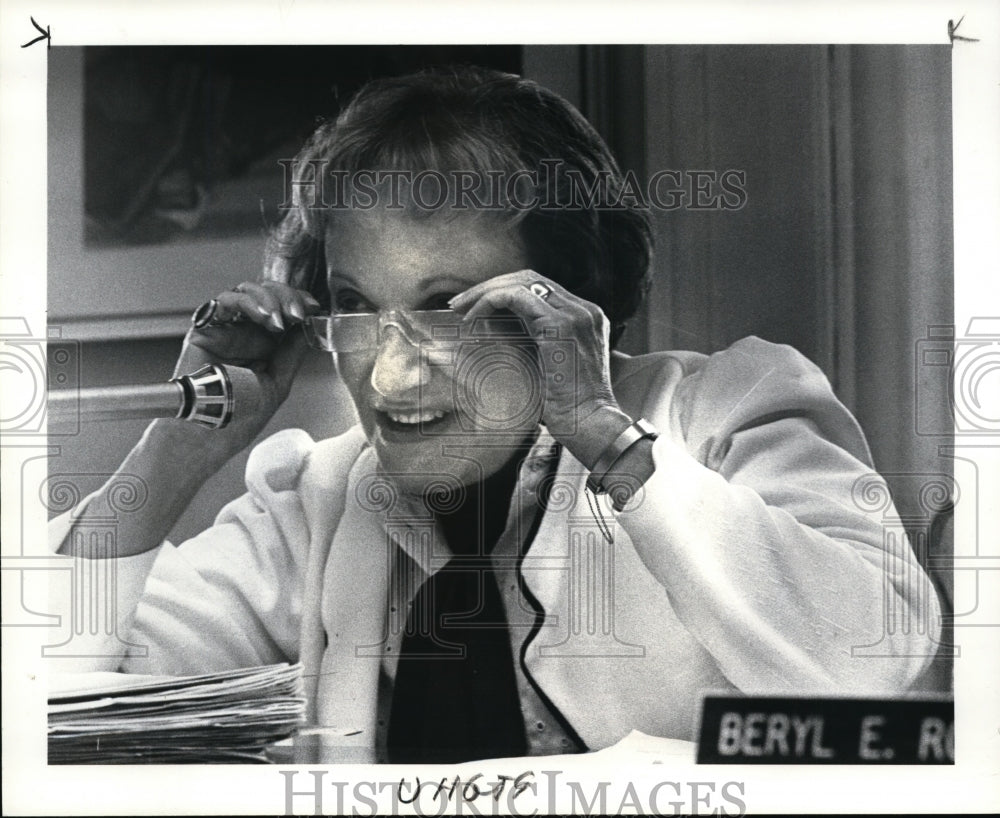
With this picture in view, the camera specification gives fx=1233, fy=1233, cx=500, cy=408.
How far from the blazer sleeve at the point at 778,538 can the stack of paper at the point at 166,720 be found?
0.95m

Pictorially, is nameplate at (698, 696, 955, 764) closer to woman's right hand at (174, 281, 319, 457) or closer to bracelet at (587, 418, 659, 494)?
bracelet at (587, 418, 659, 494)

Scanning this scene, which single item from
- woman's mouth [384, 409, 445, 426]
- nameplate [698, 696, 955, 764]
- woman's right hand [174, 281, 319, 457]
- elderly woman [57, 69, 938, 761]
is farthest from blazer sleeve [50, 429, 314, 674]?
nameplate [698, 696, 955, 764]

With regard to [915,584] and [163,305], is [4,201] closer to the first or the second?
[163,305]

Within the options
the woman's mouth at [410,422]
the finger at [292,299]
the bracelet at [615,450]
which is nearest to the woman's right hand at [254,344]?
the finger at [292,299]

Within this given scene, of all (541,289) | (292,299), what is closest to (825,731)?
(541,289)

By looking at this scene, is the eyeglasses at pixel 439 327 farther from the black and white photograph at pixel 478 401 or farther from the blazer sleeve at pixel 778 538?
the blazer sleeve at pixel 778 538

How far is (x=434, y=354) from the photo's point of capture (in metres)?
2.85

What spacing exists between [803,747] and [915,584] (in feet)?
1.50

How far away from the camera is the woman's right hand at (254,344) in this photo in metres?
2.88

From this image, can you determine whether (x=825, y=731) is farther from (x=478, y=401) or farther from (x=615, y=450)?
(x=478, y=401)

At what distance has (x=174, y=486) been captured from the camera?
2889 mm

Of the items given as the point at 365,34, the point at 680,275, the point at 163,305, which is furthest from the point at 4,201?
the point at 680,275

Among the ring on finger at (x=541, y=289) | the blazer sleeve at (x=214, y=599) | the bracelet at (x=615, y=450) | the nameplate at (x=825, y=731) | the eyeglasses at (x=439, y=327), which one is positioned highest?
the ring on finger at (x=541, y=289)

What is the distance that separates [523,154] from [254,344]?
0.77m
